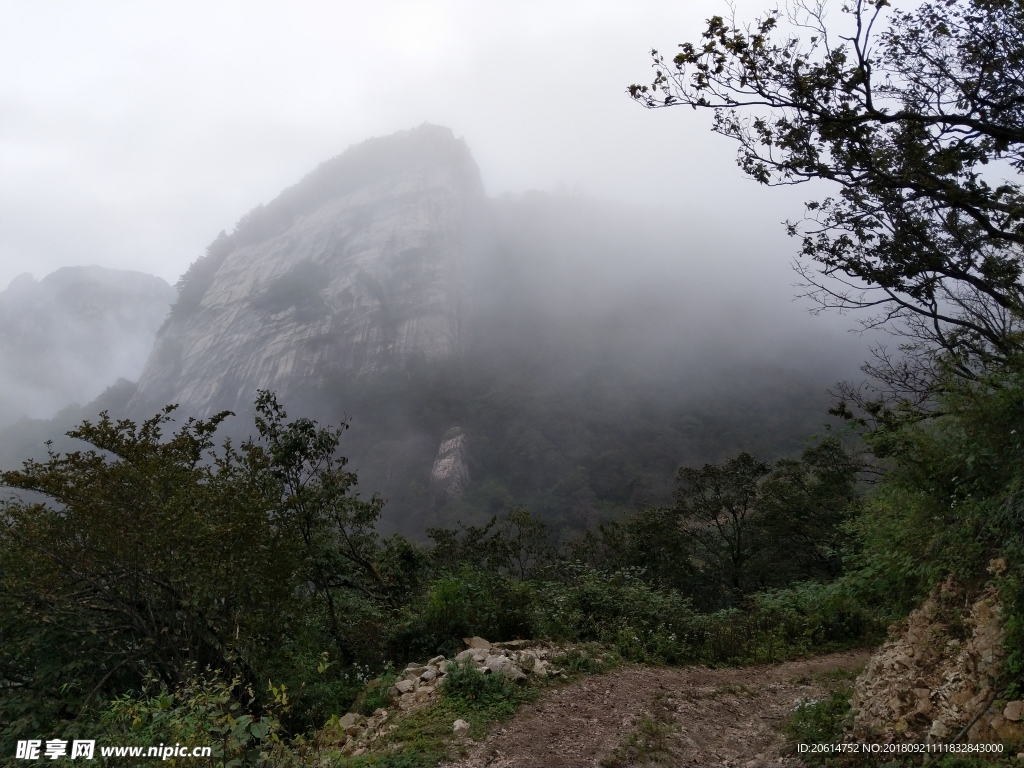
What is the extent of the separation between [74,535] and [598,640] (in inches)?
278

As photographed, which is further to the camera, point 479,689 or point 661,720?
point 479,689

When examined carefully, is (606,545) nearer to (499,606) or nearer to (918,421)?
(499,606)

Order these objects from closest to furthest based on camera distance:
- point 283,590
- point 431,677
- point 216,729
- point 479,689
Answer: point 216,729 < point 479,689 < point 431,677 < point 283,590

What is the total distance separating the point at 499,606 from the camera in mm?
9102

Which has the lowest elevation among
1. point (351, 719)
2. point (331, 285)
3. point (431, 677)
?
point (351, 719)

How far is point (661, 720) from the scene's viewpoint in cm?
610

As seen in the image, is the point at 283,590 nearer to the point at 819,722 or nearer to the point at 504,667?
the point at 504,667

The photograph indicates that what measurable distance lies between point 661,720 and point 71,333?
137529mm

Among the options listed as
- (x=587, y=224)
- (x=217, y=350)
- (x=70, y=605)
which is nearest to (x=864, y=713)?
(x=70, y=605)

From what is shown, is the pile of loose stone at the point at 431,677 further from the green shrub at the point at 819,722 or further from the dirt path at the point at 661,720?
the green shrub at the point at 819,722

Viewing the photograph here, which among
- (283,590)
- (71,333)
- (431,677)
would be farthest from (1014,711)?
(71,333)

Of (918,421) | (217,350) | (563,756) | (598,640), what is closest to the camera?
(563,756)

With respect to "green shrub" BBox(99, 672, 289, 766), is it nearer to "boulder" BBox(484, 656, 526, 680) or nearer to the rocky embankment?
"boulder" BBox(484, 656, 526, 680)

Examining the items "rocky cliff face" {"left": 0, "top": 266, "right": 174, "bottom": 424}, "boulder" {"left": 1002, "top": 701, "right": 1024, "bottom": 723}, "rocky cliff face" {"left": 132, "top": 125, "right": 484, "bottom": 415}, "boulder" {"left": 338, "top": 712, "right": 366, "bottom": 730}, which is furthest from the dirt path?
"rocky cliff face" {"left": 0, "top": 266, "right": 174, "bottom": 424}
